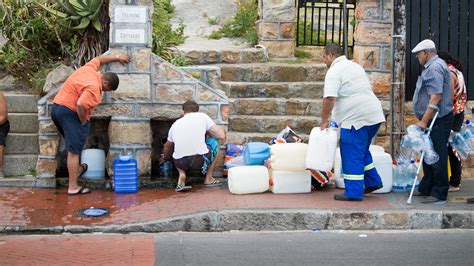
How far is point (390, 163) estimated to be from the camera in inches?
424

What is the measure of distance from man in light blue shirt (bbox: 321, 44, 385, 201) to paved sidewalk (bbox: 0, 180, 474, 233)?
33 centimetres

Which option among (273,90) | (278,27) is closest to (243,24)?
(278,27)

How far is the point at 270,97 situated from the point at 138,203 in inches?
142

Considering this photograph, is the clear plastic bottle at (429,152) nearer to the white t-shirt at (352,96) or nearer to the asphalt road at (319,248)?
the white t-shirt at (352,96)

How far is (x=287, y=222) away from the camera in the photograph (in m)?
9.47

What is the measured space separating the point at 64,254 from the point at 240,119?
4800mm

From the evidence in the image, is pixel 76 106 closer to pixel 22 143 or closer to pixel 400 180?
pixel 22 143

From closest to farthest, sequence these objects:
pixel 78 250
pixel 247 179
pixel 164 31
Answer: pixel 78 250 → pixel 247 179 → pixel 164 31

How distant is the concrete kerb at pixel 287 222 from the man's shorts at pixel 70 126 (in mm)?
1707

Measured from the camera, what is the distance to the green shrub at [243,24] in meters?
15.7

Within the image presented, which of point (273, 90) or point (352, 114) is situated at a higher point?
point (273, 90)

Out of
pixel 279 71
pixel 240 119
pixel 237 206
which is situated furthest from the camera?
pixel 279 71

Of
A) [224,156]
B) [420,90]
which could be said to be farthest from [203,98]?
[420,90]

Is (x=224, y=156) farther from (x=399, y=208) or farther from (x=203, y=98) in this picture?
(x=399, y=208)
